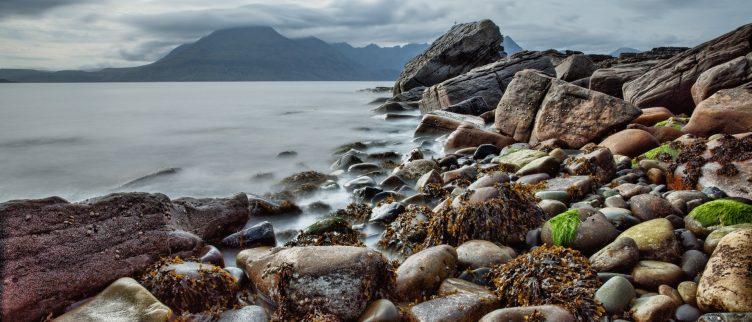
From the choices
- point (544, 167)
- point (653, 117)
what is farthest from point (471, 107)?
point (544, 167)

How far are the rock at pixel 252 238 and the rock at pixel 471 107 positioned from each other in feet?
45.9

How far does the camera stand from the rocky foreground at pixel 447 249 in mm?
4039

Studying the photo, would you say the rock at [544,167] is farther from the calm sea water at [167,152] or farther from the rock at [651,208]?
the calm sea water at [167,152]

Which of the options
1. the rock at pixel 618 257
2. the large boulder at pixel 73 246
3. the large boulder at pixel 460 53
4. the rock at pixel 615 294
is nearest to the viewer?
the rock at pixel 615 294

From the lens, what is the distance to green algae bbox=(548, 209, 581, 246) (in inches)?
203

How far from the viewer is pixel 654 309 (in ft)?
12.1

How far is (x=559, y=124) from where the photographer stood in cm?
1119

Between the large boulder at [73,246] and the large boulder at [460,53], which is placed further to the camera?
the large boulder at [460,53]

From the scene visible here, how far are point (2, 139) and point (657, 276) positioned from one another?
2497cm

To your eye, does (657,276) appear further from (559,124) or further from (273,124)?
(273,124)

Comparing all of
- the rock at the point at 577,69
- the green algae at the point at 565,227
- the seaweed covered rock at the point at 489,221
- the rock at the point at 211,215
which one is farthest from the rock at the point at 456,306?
the rock at the point at 577,69

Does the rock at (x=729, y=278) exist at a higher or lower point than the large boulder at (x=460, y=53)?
lower

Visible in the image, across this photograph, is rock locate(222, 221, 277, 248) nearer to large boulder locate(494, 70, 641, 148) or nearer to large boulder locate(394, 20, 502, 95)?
large boulder locate(494, 70, 641, 148)

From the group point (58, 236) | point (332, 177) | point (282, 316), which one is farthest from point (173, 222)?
point (332, 177)
